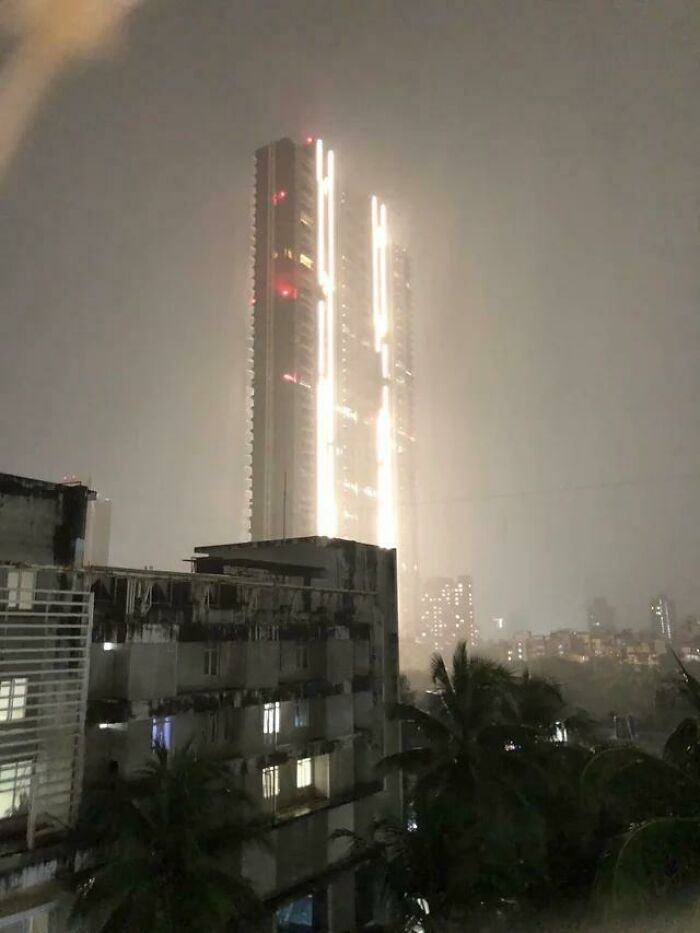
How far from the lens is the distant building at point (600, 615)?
17838cm

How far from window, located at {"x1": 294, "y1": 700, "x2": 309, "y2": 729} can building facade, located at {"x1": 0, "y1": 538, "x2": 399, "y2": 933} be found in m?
0.07

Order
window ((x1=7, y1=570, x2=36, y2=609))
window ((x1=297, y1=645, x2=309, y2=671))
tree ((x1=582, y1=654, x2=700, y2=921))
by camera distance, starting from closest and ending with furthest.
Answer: tree ((x1=582, y1=654, x2=700, y2=921))
window ((x1=7, y1=570, x2=36, y2=609))
window ((x1=297, y1=645, x2=309, y2=671))

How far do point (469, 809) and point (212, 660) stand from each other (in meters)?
8.29

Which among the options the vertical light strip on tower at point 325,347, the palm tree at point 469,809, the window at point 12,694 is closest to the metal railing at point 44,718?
the window at point 12,694

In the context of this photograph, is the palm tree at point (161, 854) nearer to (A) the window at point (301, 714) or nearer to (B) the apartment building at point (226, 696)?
(B) the apartment building at point (226, 696)

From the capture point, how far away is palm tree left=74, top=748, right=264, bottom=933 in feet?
43.5

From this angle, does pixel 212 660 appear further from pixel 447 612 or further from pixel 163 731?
pixel 447 612

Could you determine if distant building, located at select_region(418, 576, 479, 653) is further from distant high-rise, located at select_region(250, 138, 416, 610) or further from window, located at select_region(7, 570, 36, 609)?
window, located at select_region(7, 570, 36, 609)

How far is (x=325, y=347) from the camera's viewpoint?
348 ft

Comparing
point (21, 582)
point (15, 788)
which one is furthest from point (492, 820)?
point (21, 582)

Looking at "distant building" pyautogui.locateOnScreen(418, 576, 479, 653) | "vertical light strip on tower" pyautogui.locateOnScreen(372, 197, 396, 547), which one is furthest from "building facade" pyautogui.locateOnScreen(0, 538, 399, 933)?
"distant building" pyautogui.locateOnScreen(418, 576, 479, 653)

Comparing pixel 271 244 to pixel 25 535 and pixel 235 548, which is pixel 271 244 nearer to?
pixel 235 548

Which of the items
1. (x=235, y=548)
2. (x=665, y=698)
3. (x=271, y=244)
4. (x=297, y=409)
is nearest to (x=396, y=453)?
(x=297, y=409)

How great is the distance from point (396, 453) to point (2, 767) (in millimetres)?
113881
